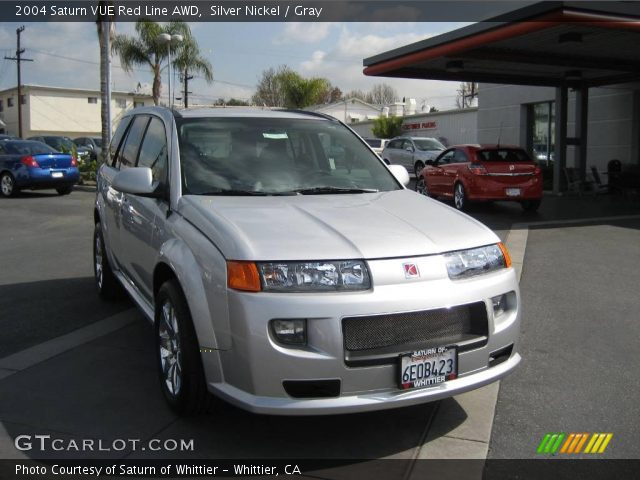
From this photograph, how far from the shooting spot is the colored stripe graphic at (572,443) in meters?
3.45

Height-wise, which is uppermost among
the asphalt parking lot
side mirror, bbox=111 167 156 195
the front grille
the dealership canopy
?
the dealership canopy

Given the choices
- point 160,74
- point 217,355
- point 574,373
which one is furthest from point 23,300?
point 160,74

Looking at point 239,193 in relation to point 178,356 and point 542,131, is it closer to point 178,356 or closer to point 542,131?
point 178,356

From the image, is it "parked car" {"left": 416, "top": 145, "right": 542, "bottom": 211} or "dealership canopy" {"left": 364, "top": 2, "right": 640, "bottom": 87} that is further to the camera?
"parked car" {"left": 416, "top": 145, "right": 542, "bottom": 211}

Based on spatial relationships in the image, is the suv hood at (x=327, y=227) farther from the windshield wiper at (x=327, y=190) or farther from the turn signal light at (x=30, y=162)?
the turn signal light at (x=30, y=162)

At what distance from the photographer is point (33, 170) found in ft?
54.4

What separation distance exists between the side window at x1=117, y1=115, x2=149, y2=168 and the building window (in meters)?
18.8

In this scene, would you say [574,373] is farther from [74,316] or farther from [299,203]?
[74,316]

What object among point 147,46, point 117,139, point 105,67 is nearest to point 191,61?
point 147,46

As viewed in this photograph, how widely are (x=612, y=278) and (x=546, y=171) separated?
→ 553 inches

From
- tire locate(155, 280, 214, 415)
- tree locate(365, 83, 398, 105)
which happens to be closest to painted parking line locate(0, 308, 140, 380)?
tire locate(155, 280, 214, 415)

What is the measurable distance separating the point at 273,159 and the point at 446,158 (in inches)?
422

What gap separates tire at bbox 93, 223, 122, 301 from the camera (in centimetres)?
613

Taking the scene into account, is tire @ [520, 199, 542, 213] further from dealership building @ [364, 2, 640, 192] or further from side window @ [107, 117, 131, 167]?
side window @ [107, 117, 131, 167]
